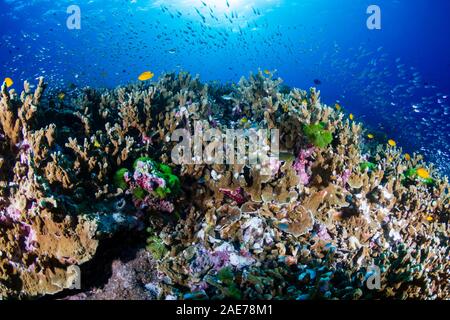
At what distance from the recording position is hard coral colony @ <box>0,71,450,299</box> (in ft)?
11.1

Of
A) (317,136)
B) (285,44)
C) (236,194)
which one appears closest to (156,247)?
(236,194)

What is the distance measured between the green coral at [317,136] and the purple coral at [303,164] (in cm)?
15

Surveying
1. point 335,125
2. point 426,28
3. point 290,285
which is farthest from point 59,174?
point 426,28

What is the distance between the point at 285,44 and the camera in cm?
2516

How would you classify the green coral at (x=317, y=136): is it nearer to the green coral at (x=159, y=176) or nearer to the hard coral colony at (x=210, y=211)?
the hard coral colony at (x=210, y=211)

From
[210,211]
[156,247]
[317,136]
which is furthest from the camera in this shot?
[317,136]

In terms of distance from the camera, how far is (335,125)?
17.6 ft

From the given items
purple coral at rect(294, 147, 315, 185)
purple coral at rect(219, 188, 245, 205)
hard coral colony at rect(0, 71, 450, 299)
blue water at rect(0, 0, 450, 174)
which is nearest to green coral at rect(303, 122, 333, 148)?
hard coral colony at rect(0, 71, 450, 299)

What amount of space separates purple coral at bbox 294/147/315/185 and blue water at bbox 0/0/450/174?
6.34 meters

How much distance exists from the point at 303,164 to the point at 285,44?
2316 cm

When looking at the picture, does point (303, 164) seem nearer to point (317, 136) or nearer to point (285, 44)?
point (317, 136)

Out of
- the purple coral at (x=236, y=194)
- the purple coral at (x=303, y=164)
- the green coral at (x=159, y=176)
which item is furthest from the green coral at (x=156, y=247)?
the purple coral at (x=303, y=164)
